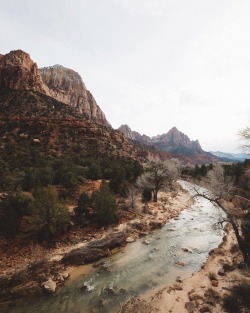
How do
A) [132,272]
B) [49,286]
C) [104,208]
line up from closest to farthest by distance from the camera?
[49,286]
[132,272]
[104,208]

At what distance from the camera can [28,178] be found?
32.4 m

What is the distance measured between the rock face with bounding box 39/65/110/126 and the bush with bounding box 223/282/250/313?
152 meters

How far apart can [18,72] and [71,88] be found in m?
87.8

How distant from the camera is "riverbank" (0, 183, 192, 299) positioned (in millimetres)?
16281

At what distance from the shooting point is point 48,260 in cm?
1897

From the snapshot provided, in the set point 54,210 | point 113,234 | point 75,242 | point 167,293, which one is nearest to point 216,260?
point 167,293

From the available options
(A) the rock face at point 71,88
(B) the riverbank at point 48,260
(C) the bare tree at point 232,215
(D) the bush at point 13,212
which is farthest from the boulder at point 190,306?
(A) the rock face at point 71,88

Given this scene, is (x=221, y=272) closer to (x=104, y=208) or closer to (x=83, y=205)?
(x=104, y=208)

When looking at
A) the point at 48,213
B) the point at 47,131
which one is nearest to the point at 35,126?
the point at 47,131

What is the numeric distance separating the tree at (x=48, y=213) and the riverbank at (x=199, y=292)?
34.6 ft

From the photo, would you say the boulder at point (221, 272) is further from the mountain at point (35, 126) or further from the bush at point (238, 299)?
the mountain at point (35, 126)

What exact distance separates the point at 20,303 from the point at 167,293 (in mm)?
8949

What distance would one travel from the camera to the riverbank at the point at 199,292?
13.2 m

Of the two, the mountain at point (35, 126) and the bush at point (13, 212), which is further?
the mountain at point (35, 126)
